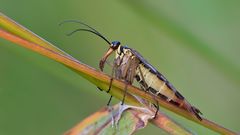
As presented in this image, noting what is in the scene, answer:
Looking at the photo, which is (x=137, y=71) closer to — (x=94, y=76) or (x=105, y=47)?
(x=94, y=76)

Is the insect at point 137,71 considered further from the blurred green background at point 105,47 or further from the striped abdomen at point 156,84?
the blurred green background at point 105,47

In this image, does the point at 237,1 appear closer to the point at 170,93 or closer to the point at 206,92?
the point at 206,92

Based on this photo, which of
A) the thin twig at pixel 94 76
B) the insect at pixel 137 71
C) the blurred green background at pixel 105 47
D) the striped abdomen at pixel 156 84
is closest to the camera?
the thin twig at pixel 94 76

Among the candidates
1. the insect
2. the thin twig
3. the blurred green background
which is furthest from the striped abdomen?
the blurred green background

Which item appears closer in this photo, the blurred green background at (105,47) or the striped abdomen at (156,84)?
the striped abdomen at (156,84)

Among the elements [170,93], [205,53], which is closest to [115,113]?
[170,93]

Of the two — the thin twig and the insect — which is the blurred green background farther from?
the thin twig

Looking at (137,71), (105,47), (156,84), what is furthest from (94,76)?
(105,47)

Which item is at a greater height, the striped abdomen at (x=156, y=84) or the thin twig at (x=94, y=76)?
the thin twig at (x=94, y=76)

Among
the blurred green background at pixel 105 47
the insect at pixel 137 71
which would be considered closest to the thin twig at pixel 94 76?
the insect at pixel 137 71
